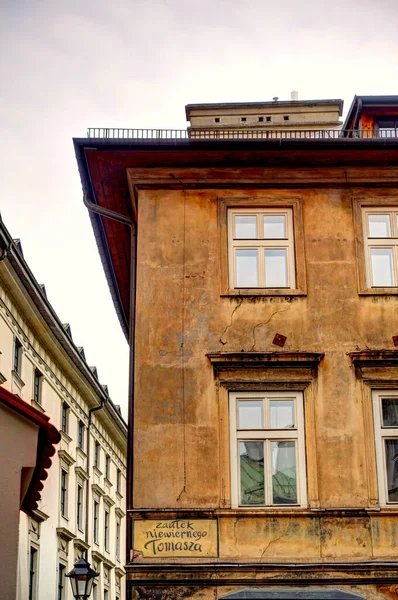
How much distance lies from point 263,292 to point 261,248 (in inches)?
36.3

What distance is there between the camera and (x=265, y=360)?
17.3m

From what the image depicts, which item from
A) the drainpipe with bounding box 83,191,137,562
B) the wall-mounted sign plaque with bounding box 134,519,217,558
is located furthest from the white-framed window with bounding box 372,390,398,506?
the drainpipe with bounding box 83,191,137,562

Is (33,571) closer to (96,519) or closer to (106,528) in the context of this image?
(96,519)

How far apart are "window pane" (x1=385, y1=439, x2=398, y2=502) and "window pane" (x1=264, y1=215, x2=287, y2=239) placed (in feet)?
13.8

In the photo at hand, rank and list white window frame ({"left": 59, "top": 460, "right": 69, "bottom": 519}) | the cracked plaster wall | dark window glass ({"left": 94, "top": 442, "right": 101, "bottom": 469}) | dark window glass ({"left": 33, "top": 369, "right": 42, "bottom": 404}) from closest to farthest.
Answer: the cracked plaster wall, dark window glass ({"left": 33, "top": 369, "right": 42, "bottom": 404}), white window frame ({"left": 59, "top": 460, "right": 69, "bottom": 519}), dark window glass ({"left": 94, "top": 442, "right": 101, "bottom": 469})

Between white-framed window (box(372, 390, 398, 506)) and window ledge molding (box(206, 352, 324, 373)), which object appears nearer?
white-framed window (box(372, 390, 398, 506))

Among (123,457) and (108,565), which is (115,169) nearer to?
(108,565)

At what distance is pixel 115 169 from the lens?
760 inches

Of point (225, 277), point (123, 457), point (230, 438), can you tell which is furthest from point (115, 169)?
point (123, 457)

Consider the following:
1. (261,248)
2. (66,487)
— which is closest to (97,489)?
(66,487)

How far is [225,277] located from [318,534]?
4703mm

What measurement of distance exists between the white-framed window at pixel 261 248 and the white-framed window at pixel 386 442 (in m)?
2.55

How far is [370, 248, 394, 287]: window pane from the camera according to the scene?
60.2ft

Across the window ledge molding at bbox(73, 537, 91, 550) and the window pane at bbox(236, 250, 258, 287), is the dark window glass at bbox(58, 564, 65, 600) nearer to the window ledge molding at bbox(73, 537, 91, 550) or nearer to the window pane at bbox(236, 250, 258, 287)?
the window ledge molding at bbox(73, 537, 91, 550)
